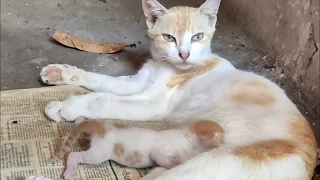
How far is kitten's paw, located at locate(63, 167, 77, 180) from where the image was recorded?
1354 millimetres

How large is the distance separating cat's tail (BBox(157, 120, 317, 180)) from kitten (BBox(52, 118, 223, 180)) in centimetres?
10

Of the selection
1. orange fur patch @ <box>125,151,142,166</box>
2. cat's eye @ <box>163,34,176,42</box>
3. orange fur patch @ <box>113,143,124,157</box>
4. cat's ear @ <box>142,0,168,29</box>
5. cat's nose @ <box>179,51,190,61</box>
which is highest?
cat's ear @ <box>142,0,168,29</box>

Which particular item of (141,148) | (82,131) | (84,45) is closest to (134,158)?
(141,148)

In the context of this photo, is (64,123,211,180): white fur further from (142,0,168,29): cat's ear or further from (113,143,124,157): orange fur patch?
(142,0,168,29): cat's ear

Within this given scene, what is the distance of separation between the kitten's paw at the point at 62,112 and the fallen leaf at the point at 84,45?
0.33 metres

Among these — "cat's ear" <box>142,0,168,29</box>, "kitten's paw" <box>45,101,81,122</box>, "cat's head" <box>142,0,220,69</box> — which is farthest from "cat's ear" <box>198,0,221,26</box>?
"kitten's paw" <box>45,101,81,122</box>

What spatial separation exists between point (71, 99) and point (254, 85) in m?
0.55

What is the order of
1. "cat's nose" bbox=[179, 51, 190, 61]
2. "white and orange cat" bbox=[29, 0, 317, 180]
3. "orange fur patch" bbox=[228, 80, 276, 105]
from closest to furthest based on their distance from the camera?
"white and orange cat" bbox=[29, 0, 317, 180] → "orange fur patch" bbox=[228, 80, 276, 105] → "cat's nose" bbox=[179, 51, 190, 61]

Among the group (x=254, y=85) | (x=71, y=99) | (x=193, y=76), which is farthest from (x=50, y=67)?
(x=254, y=85)

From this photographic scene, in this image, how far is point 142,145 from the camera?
1388 millimetres

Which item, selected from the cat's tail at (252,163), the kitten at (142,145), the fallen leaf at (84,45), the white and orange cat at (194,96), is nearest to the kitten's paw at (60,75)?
the white and orange cat at (194,96)

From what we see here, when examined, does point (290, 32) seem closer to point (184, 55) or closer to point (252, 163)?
point (184, 55)

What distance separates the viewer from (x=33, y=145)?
147 cm

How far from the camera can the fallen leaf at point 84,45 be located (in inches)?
73.5
